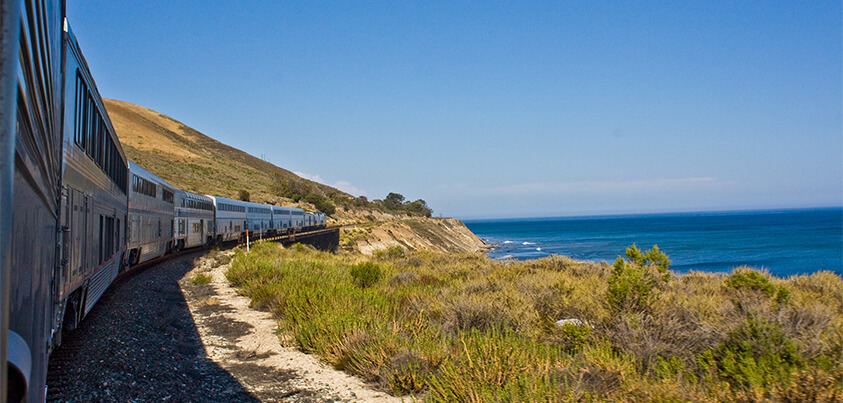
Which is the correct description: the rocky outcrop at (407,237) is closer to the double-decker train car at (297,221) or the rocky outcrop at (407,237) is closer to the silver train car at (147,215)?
the double-decker train car at (297,221)

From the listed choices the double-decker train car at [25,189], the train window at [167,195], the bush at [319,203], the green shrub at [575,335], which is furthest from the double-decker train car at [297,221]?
the double-decker train car at [25,189]

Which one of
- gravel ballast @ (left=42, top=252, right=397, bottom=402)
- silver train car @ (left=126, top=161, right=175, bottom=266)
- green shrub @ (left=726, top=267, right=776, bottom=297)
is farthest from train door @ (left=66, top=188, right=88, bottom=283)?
green shrub @ (left=726, top=267, right=776, bottom=297)

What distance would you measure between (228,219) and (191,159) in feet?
212

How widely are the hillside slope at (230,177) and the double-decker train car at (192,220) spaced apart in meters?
20.2

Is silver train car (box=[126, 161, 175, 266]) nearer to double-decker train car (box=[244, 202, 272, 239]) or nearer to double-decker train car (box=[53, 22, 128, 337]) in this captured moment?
double-decker train car (box=[53, 22, 128, 337])

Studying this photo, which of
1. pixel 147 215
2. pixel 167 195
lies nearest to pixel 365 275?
pixel 147 215

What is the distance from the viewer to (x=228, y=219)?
110 feet

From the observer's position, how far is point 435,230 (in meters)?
86.1

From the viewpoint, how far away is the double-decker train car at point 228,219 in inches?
1226

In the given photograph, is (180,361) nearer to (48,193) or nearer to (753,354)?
(48,193)

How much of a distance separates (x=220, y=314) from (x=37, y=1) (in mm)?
10569

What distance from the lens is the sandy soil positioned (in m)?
6.43

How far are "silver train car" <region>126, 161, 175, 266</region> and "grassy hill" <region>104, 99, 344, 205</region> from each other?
4026 cm

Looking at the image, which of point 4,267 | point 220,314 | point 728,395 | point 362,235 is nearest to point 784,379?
point 728,395
